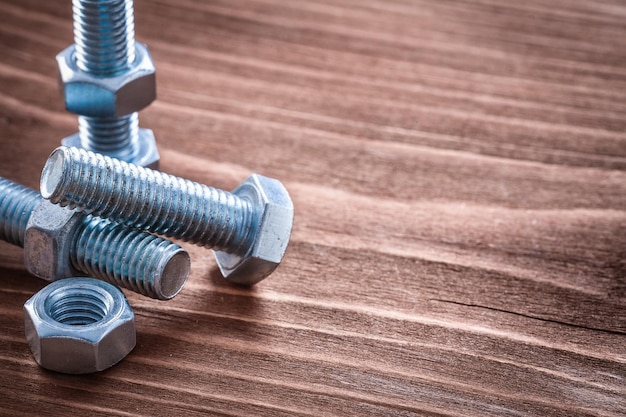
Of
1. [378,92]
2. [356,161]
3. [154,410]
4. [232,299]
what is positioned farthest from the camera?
[378,92]

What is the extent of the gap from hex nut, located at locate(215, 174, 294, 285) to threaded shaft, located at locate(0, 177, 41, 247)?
0.21 m

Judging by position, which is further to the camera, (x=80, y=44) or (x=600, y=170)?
(x=600, y=170)

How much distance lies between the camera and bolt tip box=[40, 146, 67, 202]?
32.8 inches

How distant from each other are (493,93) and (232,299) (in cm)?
57

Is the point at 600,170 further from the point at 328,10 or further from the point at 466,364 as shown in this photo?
the point at 328,10

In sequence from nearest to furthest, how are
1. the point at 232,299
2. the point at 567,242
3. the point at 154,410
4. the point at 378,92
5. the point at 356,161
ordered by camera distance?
the point at 154,410 < the point at 232,299 < the point at 567,242 < the point at 356,161 < the point at 378,92

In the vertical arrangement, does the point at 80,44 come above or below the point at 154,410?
above

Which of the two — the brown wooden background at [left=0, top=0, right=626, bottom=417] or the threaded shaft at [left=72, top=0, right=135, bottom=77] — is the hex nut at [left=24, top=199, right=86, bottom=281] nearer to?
the brown wooden background at [left=0, top=0, right=626, bottom=417]

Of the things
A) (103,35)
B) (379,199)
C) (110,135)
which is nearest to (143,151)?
(110,135)

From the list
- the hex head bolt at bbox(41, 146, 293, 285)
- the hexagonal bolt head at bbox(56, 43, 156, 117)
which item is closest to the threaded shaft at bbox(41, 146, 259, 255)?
the hex head bolt at bbox(41, 146, 293, 285)

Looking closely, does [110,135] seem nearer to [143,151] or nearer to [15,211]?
[143,151]

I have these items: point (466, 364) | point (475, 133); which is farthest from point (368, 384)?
point (475, 133)

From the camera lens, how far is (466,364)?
2.90 ft

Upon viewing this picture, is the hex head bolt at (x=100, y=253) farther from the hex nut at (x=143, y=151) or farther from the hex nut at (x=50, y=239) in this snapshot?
the hex nut at (x=143, y=151)
